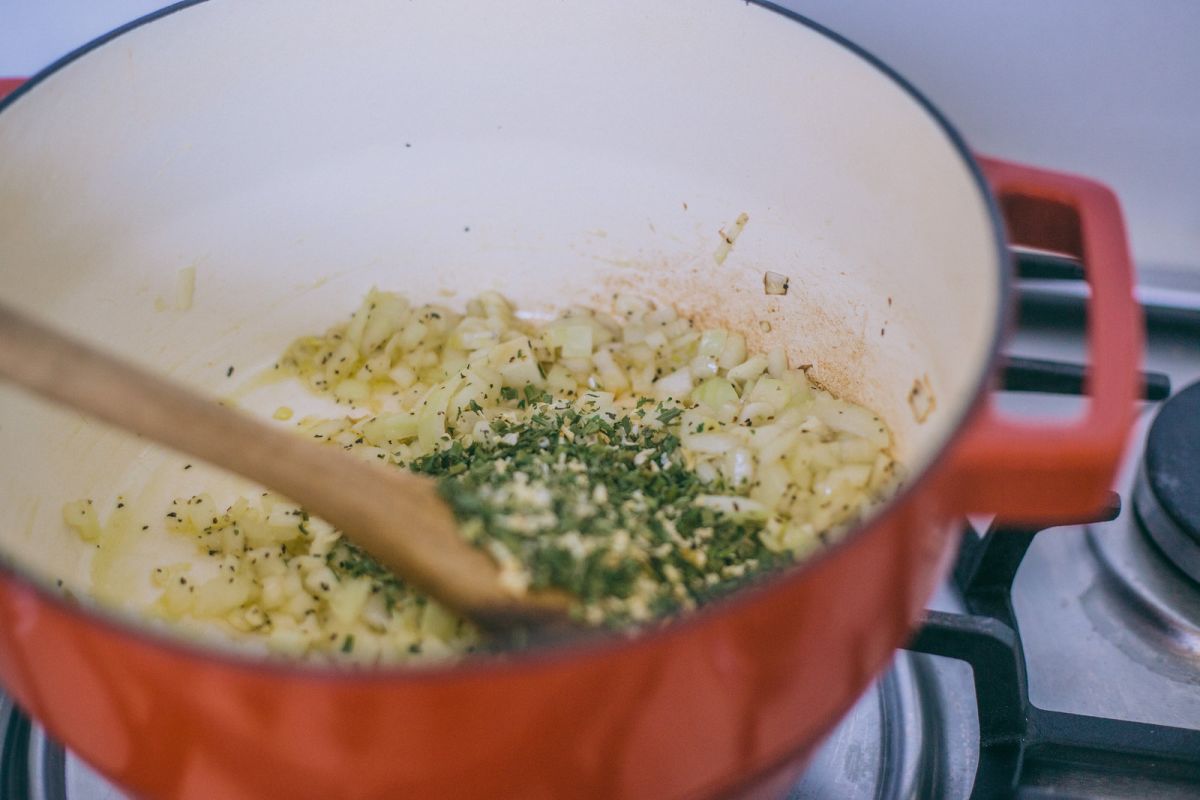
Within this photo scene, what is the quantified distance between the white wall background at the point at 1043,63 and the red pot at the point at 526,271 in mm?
231

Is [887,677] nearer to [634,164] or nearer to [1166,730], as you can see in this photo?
[1166,730]

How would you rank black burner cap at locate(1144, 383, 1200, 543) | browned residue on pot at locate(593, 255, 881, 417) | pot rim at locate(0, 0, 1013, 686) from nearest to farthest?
pot rim at locate(0, 0, 1013, 686), black burner cap at locate(1144, 383, 1200, 543), browned residue on pot at locate(593, 255, 881, 417)

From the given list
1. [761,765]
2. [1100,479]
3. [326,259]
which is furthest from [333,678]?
[326,259]

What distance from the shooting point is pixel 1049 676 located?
101 cm

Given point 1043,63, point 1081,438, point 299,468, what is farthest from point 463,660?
point 1043,63

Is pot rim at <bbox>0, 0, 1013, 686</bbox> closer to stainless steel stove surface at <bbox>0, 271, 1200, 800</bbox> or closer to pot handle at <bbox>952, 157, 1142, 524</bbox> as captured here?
pot handle at <bbox>952, 157, 1142, 524</bbox>

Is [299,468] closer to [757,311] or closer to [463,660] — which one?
[463,660]

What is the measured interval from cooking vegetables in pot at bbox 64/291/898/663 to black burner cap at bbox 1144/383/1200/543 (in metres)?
0.28

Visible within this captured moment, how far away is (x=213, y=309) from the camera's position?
1.22 m

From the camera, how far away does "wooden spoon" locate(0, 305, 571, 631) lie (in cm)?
72

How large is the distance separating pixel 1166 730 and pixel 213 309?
3.51 ft

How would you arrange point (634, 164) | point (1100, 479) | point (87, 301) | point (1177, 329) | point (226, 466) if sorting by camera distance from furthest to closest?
point (1177, 329)
point (634, 164)
point (87, 301)
point (226, 466)
point (1100, 479)

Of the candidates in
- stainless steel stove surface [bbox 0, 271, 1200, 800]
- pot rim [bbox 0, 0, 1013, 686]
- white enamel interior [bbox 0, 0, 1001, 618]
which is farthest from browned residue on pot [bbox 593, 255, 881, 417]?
pot rim [bbox 0, 0, 1013, 686]

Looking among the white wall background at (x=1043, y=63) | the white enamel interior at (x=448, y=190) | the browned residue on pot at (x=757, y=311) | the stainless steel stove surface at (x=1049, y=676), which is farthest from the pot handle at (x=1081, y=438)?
the white wall background at (x=1043, y=63)
